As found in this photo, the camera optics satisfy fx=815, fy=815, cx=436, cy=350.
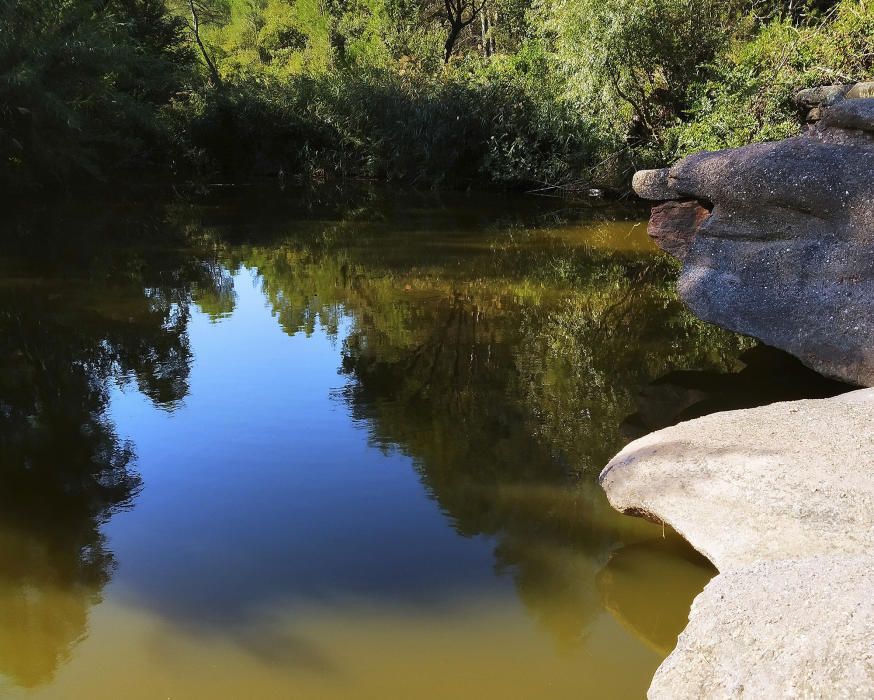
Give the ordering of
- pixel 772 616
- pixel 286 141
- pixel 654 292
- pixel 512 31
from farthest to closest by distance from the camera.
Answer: pixel 512 31 → pixel 286 141 → pixel 654 292 → pixel 772 616

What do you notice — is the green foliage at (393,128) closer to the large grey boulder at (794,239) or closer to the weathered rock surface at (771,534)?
the large grey boulder at (794,239)

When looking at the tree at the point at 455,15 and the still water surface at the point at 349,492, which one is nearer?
the still water surface at the point at 349,492

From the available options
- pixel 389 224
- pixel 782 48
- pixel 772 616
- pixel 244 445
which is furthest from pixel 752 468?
pixel 782 48

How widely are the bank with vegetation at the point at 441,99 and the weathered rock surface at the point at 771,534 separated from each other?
9.86m

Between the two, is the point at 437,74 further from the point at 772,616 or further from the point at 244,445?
the point at 772,616

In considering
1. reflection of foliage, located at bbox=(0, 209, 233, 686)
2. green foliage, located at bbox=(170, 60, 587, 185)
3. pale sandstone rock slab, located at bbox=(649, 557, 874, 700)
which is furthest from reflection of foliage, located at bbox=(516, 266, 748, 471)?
green foliage, located at bbox=(170, 60, 587, 185)

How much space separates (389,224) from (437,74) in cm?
841

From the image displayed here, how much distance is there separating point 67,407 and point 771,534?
14.1ft

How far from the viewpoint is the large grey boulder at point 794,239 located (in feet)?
16.6

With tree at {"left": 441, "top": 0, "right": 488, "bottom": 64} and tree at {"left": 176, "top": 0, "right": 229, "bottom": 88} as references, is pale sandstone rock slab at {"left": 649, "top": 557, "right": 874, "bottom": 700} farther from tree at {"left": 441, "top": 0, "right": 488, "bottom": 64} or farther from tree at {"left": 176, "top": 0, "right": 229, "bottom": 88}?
tree at {"left": 176, "top": 0, "right": 229, "bottom": 88}

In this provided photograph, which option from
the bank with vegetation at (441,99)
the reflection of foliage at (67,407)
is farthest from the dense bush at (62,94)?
the reflection of foliage at (67,407)

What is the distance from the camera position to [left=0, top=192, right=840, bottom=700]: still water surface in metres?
2.87

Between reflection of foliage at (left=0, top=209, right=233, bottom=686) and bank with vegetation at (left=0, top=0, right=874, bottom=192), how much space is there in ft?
22.3

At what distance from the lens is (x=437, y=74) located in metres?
20.3
